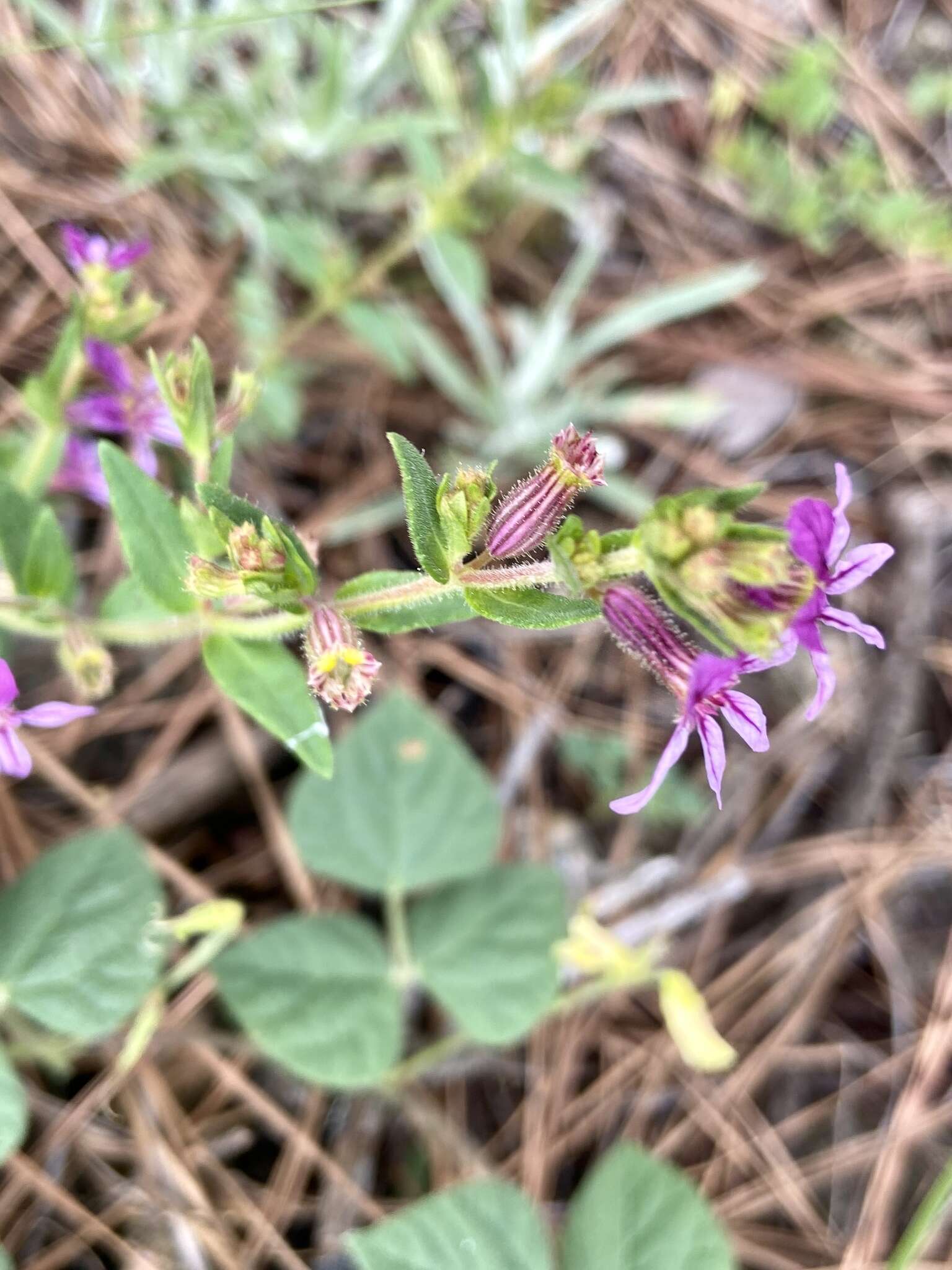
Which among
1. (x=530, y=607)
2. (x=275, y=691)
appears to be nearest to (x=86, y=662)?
(x=275, y=691)

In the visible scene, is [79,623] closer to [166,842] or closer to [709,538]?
[166,842]

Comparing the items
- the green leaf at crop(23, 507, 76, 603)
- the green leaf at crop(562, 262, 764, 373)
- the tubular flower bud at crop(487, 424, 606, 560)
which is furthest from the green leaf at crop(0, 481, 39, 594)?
the green leaf at crop(562, 262, 764, 373)

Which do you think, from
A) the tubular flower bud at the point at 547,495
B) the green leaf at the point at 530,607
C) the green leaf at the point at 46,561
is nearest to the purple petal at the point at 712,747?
the green leaf at the point at 530,607

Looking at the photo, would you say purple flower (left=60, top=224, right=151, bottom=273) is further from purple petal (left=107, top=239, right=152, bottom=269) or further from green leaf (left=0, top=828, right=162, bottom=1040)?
green leaf (left=0, top=828, right=162, bottom=1040)

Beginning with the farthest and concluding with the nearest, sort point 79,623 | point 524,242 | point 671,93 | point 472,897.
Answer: point 524,242 → point 671,93 → point 472,897 → point 79,623

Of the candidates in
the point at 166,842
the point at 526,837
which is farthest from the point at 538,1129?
the point at 166,842
